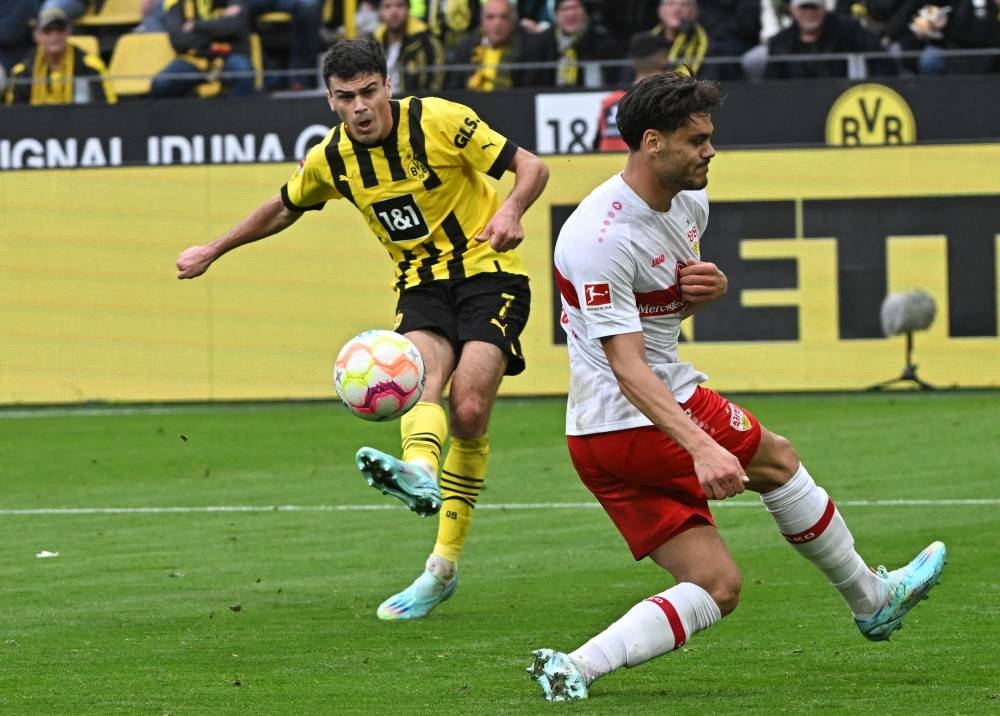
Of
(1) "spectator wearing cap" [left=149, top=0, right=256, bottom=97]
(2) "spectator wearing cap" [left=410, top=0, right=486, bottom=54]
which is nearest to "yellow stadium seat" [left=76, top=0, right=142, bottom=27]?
(1) "spectator wearing cap" [left=149, top=0, right=256, bottom=97]

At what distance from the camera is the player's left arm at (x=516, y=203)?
6633mm

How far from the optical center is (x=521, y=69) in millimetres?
16828

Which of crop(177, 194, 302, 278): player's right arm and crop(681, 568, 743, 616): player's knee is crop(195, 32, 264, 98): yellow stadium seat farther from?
crop(681, 568, 743, 616): player's knee

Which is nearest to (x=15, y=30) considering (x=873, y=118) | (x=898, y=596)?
(x=873, y=118)

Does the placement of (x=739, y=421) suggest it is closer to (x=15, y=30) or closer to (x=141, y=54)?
(x=141, y=54)

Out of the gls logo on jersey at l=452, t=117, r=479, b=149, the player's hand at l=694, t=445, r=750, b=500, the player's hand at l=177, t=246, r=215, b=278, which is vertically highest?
the gls logo on jersey at l=452, t=117, r=479, b=149

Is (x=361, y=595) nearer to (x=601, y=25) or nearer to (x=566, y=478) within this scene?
(x=566, y=478)

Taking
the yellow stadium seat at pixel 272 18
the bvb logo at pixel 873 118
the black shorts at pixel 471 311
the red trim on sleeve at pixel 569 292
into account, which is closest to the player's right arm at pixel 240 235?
the black shorts at pixel 471 311

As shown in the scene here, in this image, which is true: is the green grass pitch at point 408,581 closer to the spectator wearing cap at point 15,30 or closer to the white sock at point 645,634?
the white sock at point 645,634

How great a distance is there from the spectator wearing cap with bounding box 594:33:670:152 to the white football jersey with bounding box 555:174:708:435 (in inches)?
409

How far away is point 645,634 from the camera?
5246mm

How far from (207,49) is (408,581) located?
10796mm

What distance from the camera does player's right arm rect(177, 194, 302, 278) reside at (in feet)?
24.6

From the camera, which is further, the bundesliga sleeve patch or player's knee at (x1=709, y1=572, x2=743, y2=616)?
the bundesliga sleeve patch
